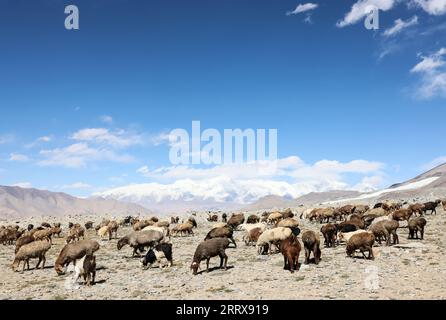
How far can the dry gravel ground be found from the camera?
56.3 feet

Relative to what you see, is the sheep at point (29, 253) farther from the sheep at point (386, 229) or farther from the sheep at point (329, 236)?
the sheep at point (386, 229)

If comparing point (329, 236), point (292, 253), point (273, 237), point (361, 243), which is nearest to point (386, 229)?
point (329, 236)

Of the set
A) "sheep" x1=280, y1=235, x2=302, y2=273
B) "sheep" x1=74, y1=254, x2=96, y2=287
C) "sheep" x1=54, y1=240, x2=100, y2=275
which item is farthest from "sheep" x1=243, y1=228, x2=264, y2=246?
"sheep" x1=74, y1=254, x2=96, y2=287

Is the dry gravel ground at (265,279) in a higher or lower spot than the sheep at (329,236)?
lower

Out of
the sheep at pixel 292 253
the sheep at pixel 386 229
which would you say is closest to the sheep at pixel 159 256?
the sheep at pixel 292 253

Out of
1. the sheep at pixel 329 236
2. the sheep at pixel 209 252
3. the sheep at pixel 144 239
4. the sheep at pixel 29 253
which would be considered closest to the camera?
the sheep at pixel 209 252

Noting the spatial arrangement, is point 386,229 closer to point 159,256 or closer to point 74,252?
point 159,256

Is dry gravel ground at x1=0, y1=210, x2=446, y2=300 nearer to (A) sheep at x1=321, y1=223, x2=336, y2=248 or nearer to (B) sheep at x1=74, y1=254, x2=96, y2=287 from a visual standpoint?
(B) sheep at x1=74, y1=254, x2=96, y2=287

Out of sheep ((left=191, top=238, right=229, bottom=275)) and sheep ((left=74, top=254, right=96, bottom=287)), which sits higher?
sheep ((left=191, top=238, right=229, bottom=275))

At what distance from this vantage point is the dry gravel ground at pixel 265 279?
56.3ft

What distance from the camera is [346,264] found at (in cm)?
2195

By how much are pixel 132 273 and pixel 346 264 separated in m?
11.6

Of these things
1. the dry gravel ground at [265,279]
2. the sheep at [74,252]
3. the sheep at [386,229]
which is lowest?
the dry gravel ground at [265,279]
